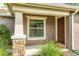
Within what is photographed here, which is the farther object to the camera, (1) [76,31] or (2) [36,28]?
(2) [36,28]

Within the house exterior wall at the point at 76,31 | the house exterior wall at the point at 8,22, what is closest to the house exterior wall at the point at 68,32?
the house exterior wall at the point at 76,31

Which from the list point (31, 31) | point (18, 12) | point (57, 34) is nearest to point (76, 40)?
point (57, 34)

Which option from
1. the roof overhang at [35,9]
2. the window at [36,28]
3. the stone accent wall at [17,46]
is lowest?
the stone accent wall at [17,46]

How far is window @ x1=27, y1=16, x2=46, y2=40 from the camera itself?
861 cm

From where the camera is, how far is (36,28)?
28.6ft

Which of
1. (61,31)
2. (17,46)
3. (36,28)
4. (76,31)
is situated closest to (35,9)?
(17,46)

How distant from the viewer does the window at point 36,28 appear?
861cm

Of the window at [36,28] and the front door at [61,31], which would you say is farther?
the front door at [61,31]

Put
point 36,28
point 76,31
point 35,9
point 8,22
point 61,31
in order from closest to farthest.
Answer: point 35,9 → point 76,31 → point 36,28 → point 61,31 → point 8,22

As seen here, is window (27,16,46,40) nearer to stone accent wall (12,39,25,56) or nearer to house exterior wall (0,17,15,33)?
house exterior wall (0,17,15,33)

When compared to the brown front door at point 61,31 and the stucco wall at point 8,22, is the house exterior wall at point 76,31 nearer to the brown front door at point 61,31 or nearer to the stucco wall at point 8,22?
the brown front door at point 61,31

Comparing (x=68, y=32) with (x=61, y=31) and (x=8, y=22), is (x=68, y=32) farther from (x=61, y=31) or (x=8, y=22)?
(x=8, y=22)

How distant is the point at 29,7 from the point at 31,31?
2.54m

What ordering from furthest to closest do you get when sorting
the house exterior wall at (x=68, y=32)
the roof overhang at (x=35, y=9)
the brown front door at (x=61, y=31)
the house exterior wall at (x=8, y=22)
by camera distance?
the house exterior wall at (x=8, y=22)
the brown front door at (x=61, y=31)
the house exterior wall at (x=68, y=32)
the roof overhang at (x=35, y=9)
